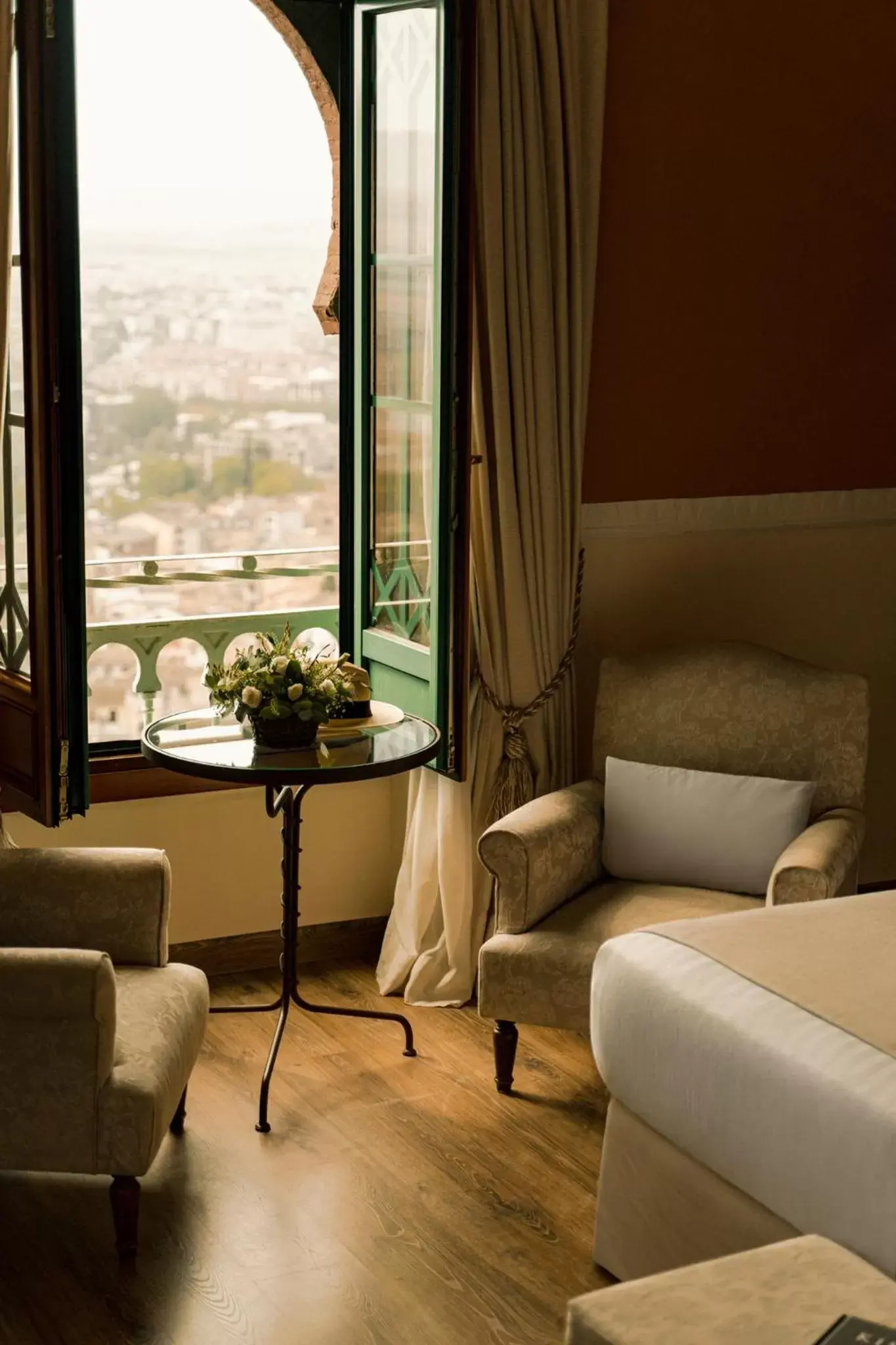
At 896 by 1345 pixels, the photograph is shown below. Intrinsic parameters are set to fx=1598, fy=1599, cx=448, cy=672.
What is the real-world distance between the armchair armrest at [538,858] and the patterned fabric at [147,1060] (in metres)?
0.77

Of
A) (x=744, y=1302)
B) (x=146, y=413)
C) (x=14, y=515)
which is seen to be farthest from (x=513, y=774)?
(x=744, y=1302)

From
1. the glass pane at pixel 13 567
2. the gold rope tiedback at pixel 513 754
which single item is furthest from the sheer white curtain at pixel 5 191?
the gold rope tiedback at pixel 513 754

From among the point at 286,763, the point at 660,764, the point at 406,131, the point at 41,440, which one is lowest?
the point at 660,764

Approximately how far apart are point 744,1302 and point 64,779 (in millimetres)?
2272

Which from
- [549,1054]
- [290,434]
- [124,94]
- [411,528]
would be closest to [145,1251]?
[549,1054]

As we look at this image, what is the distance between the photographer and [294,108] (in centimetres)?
564

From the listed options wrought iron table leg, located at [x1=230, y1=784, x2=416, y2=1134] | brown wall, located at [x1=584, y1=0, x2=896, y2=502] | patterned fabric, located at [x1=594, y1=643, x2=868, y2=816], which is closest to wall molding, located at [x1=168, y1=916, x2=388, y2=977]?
wrought iron table leg, located at [x1=230, y1=784, x2=416, y2=1134]

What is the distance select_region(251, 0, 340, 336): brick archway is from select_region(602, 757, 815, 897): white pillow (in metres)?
1.73

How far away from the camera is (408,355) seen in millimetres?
4457

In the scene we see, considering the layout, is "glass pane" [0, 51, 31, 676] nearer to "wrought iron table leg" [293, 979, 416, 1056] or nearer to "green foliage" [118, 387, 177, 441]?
"wrought iron table leg" [293, 979, 416, 1056]

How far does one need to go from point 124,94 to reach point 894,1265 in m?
4.48

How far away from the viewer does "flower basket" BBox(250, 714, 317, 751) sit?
3857 millimetres

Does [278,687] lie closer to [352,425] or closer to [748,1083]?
[352,425]

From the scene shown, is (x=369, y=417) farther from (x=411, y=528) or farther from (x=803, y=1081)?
(x=803, y=1081)
